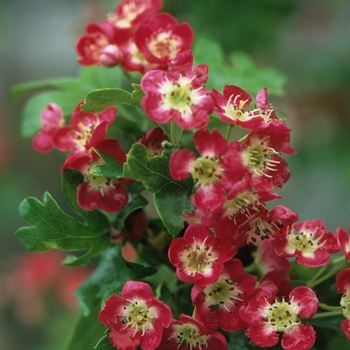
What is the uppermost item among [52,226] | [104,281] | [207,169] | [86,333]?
[207,169]

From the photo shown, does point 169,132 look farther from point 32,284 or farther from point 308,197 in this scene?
point 308,197

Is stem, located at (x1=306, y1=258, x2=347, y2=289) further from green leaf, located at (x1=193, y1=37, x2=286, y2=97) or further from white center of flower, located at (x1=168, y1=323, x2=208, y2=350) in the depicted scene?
green leaf, located at (x1=193, y1=37, x2=286, y2=97)

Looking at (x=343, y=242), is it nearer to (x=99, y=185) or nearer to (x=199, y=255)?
(x=199, y=255)

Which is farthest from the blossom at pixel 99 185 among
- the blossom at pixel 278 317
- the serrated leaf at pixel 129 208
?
the blossom at pixel 278 317

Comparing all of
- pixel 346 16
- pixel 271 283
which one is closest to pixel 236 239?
pixel 271 283

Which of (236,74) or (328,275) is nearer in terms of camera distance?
(328,275)

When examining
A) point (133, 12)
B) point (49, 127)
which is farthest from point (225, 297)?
point (133, 12)
